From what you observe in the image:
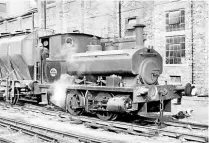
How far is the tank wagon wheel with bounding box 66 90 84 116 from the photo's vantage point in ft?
30.7

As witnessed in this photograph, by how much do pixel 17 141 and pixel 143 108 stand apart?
3479 mm

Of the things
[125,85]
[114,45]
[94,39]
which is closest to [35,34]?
[94,39]

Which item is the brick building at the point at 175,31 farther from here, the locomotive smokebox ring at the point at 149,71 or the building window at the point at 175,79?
the locomotive smokebox ring at the point at 149,71

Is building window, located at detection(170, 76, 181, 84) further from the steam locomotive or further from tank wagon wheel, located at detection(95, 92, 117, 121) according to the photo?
tank wagon wheel, located at detection(95, 92, 117, 121)

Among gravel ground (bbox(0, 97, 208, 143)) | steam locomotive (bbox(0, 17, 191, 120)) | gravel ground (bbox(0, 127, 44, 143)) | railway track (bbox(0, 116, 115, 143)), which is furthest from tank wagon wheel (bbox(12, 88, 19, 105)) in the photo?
gravel ground (bbox(0, 127, 44, 143))

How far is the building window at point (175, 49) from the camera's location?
15.2 m

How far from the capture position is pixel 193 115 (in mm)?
10547

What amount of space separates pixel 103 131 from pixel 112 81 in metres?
1.51

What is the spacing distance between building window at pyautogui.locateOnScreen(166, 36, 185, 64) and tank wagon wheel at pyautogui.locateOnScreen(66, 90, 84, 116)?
25.6 ft

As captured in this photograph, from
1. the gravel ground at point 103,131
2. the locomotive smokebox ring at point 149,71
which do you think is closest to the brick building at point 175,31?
the gravel ground at point 103,131

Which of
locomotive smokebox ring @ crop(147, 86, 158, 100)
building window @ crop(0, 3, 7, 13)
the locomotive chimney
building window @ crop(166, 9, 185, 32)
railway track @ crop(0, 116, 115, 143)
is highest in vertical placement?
building window @ crop(0, 3, 7, 13)

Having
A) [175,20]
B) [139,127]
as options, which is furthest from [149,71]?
[175,20]

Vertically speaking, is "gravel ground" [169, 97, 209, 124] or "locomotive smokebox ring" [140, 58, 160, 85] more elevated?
"locomotive smokebox ring" [140, 58, 160, 85]

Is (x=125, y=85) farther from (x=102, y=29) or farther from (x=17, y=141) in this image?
(x=102, y=29)
